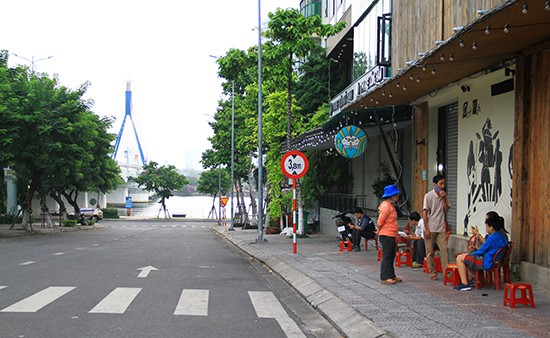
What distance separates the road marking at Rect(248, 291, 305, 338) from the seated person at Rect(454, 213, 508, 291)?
122 inches

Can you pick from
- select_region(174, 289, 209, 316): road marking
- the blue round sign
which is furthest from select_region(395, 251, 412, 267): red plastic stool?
select_region(174, 289, 209, 316): road marking

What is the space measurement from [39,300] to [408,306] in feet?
18.3

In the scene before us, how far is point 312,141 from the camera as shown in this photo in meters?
23.1

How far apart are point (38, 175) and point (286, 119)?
1483 cm

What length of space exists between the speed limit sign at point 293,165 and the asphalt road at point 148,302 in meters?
2.99

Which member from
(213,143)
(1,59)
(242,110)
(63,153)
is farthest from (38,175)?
(213,143)

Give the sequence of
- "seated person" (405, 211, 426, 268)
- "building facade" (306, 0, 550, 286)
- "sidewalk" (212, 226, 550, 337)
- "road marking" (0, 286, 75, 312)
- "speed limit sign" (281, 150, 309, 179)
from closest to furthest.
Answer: "sidewalk" (212, 226, 550, 337)
"road marking" (0, 286, 75, 312)
"building facade" (306, 0, 550, 286)
"seated person" (405, 211, 426, 268)
"speed limit sign" (281, 150, 309, 179)

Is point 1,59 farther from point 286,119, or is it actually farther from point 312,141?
point 312,141

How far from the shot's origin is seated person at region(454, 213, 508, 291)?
31.8ft

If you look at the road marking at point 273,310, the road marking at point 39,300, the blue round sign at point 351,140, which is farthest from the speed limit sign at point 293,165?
the road marking at point 39,300

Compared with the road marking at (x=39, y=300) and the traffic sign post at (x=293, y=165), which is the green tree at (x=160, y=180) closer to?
the traffic sign post at (x=293, y=165)

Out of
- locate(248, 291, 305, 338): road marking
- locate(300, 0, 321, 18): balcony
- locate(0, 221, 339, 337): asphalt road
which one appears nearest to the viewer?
locate(0, 221, 339, 337): asphalt road

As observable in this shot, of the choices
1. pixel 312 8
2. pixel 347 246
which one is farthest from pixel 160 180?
pixel 347 246

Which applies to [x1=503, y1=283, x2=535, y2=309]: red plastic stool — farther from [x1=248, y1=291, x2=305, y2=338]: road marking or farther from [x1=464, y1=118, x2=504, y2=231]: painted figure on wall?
[x1=464, y1=118, x2=504, y2=231]: painted figure on wall
